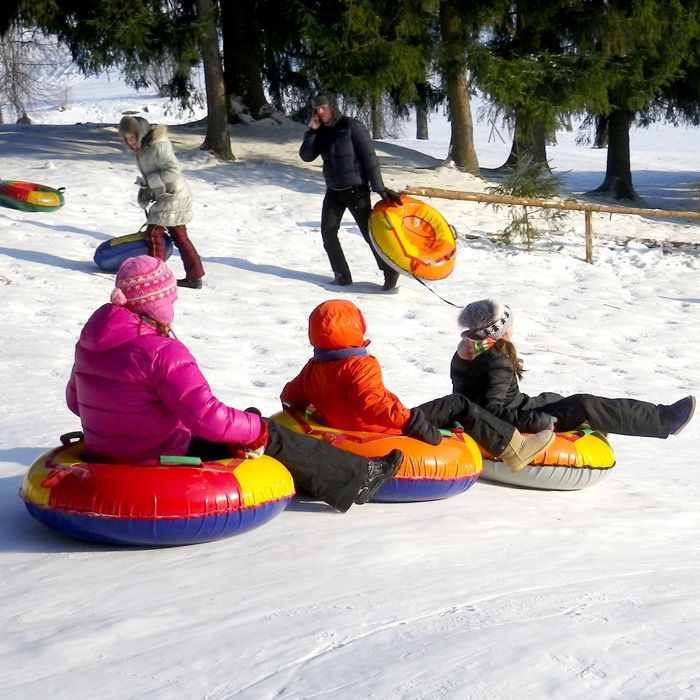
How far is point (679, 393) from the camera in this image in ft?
26.3

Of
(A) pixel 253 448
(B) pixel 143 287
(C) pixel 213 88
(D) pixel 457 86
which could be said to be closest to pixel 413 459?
(A) pixel 253 448

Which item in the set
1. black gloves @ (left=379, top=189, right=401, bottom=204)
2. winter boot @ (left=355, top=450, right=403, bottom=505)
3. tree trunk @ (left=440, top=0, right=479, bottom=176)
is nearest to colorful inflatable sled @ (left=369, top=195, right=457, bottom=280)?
black gloves @ (left=379, top=189, right=401, bottom=204)

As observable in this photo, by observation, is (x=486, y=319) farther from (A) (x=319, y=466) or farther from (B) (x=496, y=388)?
(A) (x=319, y=466)

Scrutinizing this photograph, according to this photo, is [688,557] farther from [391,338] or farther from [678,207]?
[678,207]

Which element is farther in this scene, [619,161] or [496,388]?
[619,161]

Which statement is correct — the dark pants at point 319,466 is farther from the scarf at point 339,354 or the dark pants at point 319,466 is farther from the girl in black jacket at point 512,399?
the girl in black jacket at point 512,399

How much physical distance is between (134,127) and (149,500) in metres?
5.57

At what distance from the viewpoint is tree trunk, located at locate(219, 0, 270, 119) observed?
15898mm

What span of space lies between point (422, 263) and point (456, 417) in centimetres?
463

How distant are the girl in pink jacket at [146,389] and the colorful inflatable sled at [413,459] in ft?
1.92

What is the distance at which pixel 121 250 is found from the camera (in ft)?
31.9

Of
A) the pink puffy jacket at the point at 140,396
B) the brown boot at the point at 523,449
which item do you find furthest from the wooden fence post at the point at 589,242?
the pink puffy jacket at the point at 140,396

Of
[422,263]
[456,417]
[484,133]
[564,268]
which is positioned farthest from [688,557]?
[484,133]

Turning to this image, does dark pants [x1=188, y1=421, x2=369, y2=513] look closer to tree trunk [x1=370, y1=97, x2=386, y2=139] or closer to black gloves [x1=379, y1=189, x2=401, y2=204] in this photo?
black gloves [x1=379, y1=189, x2=401, y2=204]
